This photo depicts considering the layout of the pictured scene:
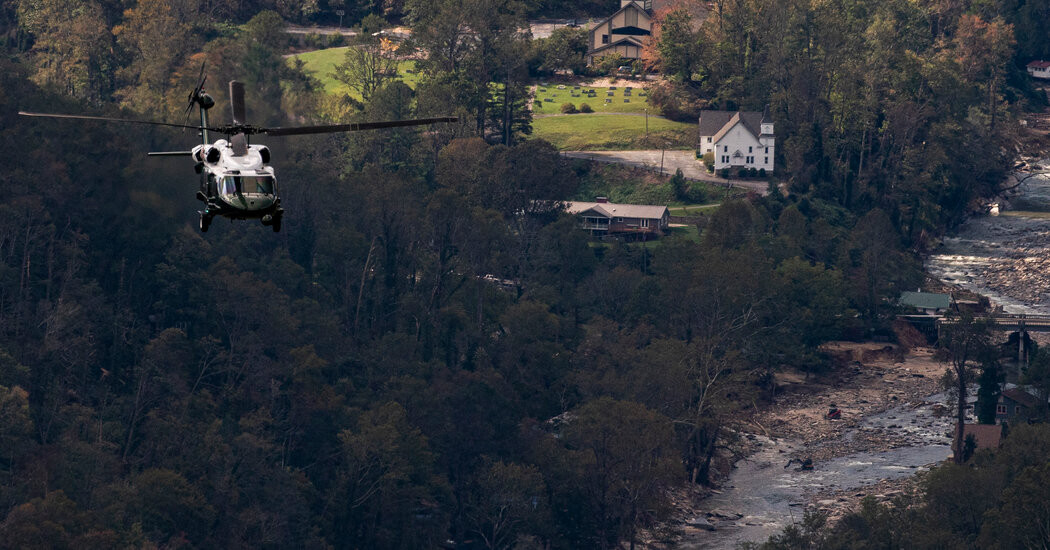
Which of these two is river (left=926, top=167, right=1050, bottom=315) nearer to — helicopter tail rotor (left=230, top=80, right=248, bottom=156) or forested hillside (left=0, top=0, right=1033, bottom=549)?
forested hillside (left=0, top=0, right=1033, bottom=549)

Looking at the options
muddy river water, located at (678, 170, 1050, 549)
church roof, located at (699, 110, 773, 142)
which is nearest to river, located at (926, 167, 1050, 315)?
muddy river water, located at (678, 170, 1050, 549)

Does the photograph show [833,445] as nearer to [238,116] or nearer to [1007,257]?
[1007,257]

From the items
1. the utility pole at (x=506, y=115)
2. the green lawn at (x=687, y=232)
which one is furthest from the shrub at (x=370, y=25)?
the green lawn at (x=687, y=232)

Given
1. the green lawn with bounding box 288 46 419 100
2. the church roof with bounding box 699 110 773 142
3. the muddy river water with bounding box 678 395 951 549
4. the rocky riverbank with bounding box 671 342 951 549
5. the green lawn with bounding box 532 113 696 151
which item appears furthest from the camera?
the green lawn with bounding box 532 113 696 151

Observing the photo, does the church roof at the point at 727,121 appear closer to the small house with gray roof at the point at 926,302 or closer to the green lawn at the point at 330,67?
the small house with gray roof at the point at 926,302

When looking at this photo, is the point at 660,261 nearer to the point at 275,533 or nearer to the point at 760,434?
the point at 760,434

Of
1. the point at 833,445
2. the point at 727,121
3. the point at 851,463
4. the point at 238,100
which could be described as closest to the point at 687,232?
the point at 727,121
